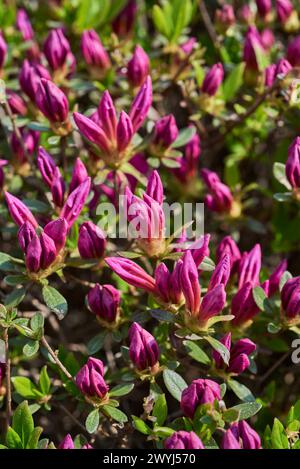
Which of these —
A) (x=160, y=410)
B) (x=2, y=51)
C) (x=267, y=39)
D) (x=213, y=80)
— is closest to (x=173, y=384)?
(x=160, y=410)

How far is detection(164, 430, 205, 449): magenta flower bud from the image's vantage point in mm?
1626

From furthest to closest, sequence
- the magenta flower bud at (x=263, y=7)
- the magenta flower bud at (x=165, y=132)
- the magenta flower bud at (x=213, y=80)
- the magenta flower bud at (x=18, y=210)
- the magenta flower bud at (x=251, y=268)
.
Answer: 1. the magenta flower bud at (x=263, y=7)
2. the magenta flower bud at (x=213, y=80)
3. the magenta flower bud at (x=165, y=132)
4. the magenta flower bud at (x=251, y=268)
5. the magenta flower bud at (x=18, y=210)

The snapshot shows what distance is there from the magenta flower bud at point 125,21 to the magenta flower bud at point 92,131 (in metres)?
0.87

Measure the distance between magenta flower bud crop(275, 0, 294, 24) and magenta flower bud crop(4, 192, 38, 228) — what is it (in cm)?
135

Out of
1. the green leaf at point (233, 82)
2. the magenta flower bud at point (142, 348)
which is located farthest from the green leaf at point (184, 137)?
the magenta flower bud at point (142, 348)

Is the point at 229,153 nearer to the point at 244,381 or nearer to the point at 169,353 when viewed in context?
the point at 244,381

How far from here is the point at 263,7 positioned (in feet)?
9.50

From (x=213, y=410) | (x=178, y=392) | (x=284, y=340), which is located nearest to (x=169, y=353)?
(x=178, y=392)

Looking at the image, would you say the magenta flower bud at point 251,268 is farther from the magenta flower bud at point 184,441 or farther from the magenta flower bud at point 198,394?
the magenta flower bud at point 184,441

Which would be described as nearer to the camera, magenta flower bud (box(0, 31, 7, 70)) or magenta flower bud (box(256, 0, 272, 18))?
magenta flower bud (box(0, 31, 7, 70))

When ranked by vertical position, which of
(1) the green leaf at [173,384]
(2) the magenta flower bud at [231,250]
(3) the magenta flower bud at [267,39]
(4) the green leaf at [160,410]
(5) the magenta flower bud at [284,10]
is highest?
(5) the magenta flower bud at [284,10]

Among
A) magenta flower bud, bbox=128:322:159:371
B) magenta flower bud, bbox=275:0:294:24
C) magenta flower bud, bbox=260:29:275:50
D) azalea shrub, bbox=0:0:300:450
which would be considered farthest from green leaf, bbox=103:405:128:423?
magenta flower bud, bbox=275:0:294:24

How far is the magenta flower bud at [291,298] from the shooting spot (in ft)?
6.35

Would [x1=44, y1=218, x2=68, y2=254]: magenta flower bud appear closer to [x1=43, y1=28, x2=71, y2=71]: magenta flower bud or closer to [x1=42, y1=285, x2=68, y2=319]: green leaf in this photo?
[x1=42, y1=285, x2=68, y2=319]: green leaf
